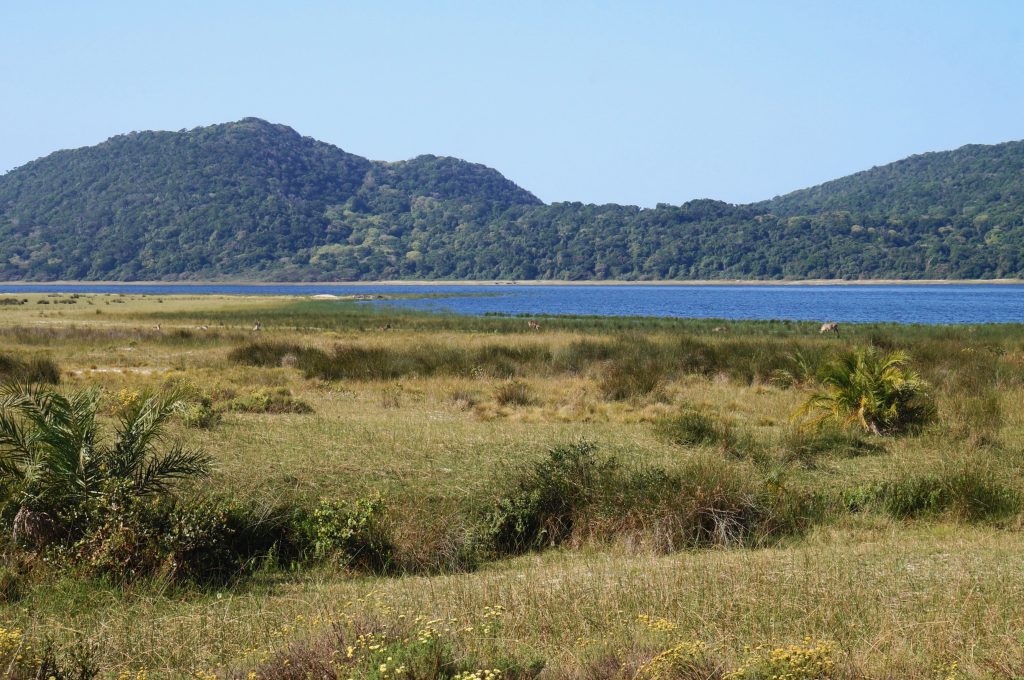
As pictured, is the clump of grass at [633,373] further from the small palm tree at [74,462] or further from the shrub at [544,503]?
the small palm tree at [74,462]

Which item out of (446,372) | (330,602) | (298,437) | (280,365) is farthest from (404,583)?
(280,365)

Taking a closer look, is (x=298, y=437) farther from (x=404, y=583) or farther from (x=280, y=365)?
(x=280, y=365)

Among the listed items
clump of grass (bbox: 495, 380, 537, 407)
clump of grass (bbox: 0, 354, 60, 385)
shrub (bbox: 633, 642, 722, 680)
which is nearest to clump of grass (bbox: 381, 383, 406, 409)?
clump of grass (bbox: 495, 380, 537, 407)

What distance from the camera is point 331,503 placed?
959 centimetres

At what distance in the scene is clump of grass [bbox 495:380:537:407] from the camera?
1886cm

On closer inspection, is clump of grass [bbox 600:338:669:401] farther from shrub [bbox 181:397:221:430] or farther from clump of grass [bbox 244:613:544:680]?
clump of grass [bbox 244:613:544:680]

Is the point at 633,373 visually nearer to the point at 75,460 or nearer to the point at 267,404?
the point at 267,404

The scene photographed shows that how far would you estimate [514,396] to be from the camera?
1923cm

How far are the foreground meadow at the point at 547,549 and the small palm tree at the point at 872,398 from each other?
0.21 m

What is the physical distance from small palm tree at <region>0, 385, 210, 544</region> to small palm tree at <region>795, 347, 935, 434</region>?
10.9 metres

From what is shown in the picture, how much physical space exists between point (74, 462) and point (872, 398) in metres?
12.6

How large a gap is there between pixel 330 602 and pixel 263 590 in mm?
927

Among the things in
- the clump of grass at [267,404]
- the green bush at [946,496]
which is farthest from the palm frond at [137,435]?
the green bush at [946,496]

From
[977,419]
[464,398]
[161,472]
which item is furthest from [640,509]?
[464,398]
